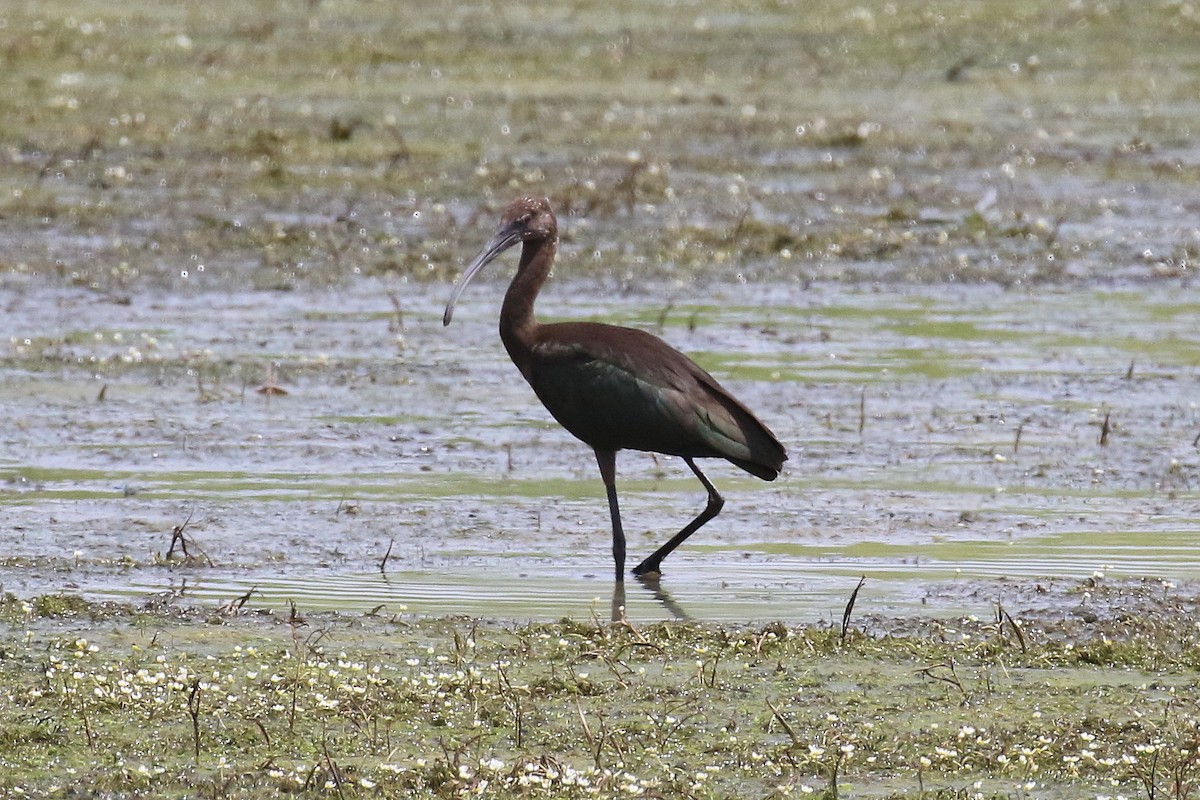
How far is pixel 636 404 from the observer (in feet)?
27.0

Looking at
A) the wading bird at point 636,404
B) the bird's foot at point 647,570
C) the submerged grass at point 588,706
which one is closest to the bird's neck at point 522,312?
the wading bird at point 636,404

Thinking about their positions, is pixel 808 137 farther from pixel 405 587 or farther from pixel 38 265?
pixel 405 587

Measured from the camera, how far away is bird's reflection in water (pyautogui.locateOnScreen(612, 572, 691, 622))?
7.61m

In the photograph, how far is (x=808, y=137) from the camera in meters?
19.6

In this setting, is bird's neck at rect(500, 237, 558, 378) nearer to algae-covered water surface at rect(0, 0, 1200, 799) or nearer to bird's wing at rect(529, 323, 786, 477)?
bird's wing at rect(529, 323, 786, 477)

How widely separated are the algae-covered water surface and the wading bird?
0.37 m

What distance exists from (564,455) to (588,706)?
13.0ft

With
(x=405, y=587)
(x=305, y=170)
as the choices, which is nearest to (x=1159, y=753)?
(x=405, y=587)

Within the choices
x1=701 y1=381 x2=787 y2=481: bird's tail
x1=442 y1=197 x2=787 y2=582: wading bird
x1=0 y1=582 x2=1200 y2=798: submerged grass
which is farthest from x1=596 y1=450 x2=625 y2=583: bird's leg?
x1=0 y1=582 x2=1200 y2=798: submerged grass

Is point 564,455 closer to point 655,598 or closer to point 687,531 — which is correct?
point 687,531

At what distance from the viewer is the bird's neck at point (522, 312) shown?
335 inches

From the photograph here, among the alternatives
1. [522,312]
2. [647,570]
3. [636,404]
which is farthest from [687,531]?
[522,312]

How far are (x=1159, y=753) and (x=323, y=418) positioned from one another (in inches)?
219

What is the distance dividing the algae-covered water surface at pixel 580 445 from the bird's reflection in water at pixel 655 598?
20mm
